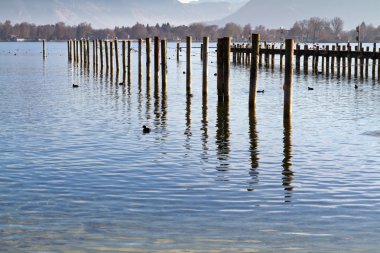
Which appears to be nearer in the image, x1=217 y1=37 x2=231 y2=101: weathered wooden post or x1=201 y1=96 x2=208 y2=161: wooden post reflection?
x1=201 y1=96 x2=208 y2=161: wooden post reflection

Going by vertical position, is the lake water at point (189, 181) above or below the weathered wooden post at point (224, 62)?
below

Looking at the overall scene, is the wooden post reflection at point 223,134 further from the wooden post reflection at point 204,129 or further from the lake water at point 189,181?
the wooden post reflection at point 204,129

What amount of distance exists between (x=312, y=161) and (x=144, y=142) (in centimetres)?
584

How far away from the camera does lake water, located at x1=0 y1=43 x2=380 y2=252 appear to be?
11.8 metres

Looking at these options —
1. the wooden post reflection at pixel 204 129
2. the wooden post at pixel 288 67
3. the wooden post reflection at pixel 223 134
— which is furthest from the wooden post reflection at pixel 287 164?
the wooden post reflection at pixel 204 129

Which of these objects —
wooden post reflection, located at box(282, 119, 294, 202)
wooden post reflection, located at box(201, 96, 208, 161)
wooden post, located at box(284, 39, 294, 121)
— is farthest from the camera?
wooden post, located at box(284, 39, 294, 121)

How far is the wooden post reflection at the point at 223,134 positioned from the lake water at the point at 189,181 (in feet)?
0.25

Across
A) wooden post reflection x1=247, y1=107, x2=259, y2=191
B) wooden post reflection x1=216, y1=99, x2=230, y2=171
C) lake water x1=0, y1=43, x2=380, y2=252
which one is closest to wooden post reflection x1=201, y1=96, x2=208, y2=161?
lake water x1=0, y1=43, x2=380, y2=252

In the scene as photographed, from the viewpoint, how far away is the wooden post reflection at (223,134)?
19208mm

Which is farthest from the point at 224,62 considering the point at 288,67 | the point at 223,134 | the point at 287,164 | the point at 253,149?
the point at 287,164

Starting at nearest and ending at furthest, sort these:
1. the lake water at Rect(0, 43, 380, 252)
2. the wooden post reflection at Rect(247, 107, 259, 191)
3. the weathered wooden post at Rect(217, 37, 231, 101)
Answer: the lake water at Rect(0, 43, 380, 252), the wooden post reflection at Rect(247, 107, 259, 191), the weathered wooden post at Rect(217, 37, 231, 101)

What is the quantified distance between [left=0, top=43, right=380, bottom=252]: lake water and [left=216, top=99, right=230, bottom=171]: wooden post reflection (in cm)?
8

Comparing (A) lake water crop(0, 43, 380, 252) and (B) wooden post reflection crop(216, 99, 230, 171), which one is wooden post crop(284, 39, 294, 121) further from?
(B) wooden post reflection crop(216, 99, 230, 171)

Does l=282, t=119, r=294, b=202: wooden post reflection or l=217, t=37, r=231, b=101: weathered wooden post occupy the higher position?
l=217, t=37, r=231, b=101: weathered wooden post
